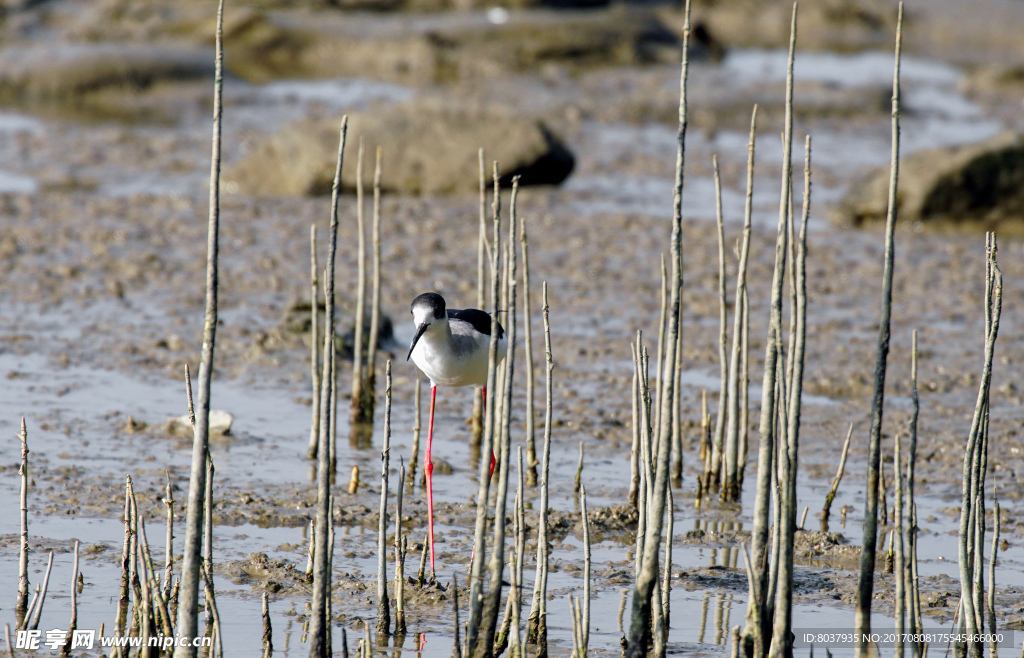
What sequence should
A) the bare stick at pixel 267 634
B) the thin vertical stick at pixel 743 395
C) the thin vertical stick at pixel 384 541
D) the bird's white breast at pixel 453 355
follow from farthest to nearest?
the bird's white breast at pixel 453 355
the thin vertical stick at pixel 743 395
the thin vertical stick at pixel 384 541
the bare stick at pixel 267 634

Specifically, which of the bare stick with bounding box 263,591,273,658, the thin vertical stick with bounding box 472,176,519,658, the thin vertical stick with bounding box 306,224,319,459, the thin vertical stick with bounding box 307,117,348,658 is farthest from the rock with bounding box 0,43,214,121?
the thin vertical stick with bounding box 472,176,519,658

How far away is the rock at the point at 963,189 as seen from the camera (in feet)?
37.6

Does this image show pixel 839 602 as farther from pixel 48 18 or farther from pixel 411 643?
pixel 48 18

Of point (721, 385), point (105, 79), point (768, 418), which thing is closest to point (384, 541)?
point (768, 418)

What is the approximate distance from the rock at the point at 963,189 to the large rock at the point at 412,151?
3.10 m

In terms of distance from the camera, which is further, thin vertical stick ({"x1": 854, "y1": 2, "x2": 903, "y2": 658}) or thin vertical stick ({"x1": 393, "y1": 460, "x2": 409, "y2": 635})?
thin vertical stick ({"x1": 393, "y1": 460, "x2": 409, "y2": 635})

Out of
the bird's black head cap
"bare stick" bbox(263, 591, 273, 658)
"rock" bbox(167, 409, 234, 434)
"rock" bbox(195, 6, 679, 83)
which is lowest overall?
"bare stick" bbox(263, 591, 273, 658)

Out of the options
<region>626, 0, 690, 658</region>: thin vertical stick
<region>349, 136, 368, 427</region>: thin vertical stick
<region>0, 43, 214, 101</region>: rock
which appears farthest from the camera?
<region>0, 43, 214, 101</region>: rock

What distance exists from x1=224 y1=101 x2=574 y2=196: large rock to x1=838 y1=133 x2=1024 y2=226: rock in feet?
10.2

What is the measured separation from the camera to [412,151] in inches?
476

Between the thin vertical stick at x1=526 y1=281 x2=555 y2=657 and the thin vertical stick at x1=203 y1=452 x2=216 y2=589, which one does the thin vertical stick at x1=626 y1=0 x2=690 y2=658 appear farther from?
the thin vertical stick at x1=203 y1=452 x2=216 y2=589

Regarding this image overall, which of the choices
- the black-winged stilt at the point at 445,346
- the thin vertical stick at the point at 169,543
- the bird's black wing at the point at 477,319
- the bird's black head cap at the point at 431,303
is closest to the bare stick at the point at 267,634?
the thin vertical stick at the point at 169,543

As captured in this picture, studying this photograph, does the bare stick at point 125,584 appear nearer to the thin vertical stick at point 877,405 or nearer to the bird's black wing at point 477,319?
the thin vertical stick at point 877,405

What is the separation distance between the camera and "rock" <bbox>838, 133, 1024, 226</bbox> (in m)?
11.5
